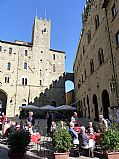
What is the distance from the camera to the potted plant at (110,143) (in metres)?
6.39

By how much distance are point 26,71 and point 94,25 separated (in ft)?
68.0

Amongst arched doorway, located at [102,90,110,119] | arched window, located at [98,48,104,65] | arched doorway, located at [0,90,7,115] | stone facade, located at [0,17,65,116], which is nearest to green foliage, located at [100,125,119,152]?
arched doorway, located at [102,90,110,119]

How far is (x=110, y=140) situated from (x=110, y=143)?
100mm

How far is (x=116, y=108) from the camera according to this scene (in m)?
12.6

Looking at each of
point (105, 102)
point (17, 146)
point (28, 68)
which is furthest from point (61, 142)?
point (28, 68)

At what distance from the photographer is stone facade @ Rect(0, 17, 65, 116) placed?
34.5 meters

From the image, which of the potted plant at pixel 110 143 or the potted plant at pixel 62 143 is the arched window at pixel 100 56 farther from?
the potted plant at pixel 62 143

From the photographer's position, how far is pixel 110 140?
6.63m

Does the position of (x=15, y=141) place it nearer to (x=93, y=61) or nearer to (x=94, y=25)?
(x=93, y=61)

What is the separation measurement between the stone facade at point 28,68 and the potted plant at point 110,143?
28.9 m

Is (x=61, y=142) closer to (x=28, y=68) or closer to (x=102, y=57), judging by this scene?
(x=102, y=57)

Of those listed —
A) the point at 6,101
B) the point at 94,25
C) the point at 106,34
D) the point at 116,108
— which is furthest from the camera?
the point at 6,101

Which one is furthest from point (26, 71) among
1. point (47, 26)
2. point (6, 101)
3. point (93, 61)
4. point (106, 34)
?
point (106, 34)

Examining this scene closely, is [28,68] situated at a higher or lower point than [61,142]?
higher
